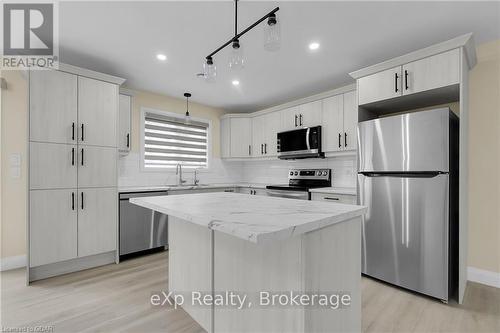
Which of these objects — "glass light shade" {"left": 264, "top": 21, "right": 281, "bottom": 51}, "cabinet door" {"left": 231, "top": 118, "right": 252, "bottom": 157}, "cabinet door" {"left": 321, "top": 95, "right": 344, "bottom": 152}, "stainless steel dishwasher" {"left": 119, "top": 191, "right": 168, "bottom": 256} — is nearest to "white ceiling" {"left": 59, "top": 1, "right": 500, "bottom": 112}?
"cabinet door" {"left": 321, "top": 95, "right": 344, "bottom": 152}

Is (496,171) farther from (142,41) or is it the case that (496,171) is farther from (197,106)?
(197,106)

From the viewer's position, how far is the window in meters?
4.12

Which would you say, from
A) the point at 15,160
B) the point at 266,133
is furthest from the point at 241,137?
the point at 15,160

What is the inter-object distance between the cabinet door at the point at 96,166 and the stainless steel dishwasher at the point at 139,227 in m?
0.28

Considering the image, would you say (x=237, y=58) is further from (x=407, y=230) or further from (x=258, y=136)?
(x=258, y=136)

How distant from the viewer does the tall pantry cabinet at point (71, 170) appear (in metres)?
2.58

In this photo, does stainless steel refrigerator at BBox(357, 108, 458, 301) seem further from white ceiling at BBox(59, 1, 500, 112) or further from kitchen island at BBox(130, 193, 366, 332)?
kitchen island at BBox(130, 193, 366, 332)

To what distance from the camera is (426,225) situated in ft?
7.32

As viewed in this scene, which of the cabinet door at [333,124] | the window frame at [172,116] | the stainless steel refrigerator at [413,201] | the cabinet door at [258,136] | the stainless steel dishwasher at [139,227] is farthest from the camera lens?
the cabinet door at [258,136]

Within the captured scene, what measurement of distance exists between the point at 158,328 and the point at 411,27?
323 centimetres

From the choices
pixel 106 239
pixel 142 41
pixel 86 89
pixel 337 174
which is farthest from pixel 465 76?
pixel 106 239

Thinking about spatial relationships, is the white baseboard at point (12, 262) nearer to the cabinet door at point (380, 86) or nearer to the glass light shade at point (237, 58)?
the glass light shade at point (237, 58)

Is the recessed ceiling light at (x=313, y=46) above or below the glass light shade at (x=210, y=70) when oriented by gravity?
above

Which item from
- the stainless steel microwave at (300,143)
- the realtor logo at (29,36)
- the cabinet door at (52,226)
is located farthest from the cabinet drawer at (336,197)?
the realtor logo at (29,36)
